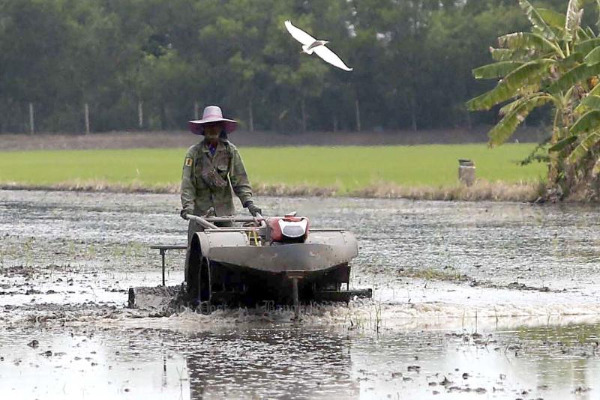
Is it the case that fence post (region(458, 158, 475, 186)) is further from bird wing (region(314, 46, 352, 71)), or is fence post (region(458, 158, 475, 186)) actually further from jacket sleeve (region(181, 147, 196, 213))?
jacket sleeve (region(181, 147, 196, 213))

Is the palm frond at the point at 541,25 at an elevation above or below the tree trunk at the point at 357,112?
above

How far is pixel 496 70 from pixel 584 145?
274cm

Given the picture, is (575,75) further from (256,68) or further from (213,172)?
(256,68)

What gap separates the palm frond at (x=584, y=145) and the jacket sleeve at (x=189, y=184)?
704 inches

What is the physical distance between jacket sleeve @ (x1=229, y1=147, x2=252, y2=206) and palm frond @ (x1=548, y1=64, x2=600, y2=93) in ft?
47.6

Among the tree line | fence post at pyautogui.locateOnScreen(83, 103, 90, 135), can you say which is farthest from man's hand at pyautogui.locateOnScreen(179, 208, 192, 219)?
fence post at pyautogui.locateOnScreen(83, 103, 90, 135)

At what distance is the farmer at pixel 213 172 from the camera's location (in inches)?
566

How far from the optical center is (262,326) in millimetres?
13031

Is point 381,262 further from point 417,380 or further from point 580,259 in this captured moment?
point 417,380

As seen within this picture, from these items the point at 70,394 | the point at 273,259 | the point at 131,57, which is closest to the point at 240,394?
the point at 70,394

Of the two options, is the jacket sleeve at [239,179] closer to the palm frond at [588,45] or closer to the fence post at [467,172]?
the palm frond at [588,45]

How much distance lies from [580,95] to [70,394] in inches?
1026

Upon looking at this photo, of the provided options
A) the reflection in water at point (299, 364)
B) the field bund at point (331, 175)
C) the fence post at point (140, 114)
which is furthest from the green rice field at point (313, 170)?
the fence post at point (140, 114)

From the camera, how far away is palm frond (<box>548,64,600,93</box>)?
27953 millimetres
